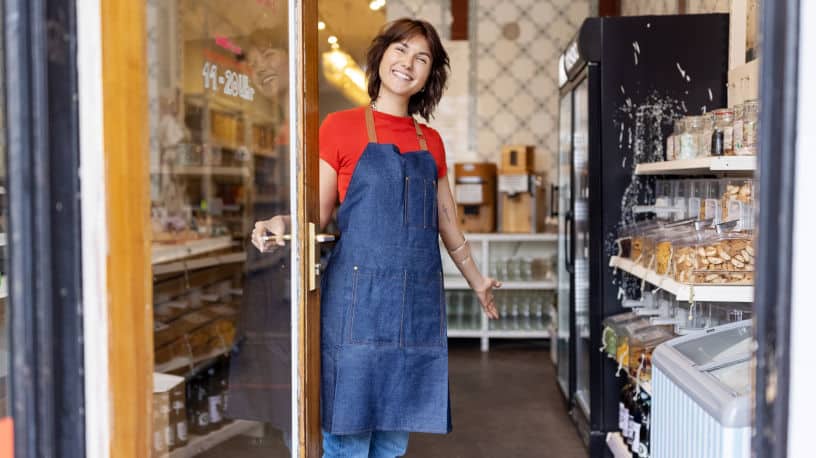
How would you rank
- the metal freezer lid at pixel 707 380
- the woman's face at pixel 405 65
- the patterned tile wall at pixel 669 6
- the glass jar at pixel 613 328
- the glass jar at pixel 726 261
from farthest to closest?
the patterned tile wall at pixel 669 6
the glass jar at pixel 613 328
the glass jar at pixel 726 261
the woman's face at pixel 405 65
the metal freezer lid at pixel 707 380

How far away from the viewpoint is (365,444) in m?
2.53

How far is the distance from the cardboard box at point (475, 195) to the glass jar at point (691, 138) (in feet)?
11.3

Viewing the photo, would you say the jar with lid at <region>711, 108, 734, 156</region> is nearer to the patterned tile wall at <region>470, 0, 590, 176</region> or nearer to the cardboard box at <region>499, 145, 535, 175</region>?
the cardboard box at <region>499, 145, 535, 175</region>

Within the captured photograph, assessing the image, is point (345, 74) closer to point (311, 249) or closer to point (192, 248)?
point (192, 248)

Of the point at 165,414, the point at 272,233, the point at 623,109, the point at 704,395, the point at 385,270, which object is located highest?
the point at 623,109

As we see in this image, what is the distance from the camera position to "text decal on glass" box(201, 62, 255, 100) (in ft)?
8.64

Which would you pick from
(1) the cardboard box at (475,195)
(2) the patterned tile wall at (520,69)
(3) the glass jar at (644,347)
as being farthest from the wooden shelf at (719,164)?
(2) the patterned tile wall at (520,69)

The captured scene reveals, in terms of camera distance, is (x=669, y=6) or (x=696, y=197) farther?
(x=669, y=6)

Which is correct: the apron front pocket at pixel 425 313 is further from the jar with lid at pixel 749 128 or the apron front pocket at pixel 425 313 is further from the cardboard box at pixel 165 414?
the jar with lid at pixel 749 128

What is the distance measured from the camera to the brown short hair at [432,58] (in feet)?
8.23

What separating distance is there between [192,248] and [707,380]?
253cm

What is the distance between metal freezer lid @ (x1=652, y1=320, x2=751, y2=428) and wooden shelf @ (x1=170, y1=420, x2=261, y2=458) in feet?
4.80

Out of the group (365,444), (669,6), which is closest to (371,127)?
(365,444)

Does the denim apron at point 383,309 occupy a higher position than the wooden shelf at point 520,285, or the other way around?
the denim apron at point 383,309
